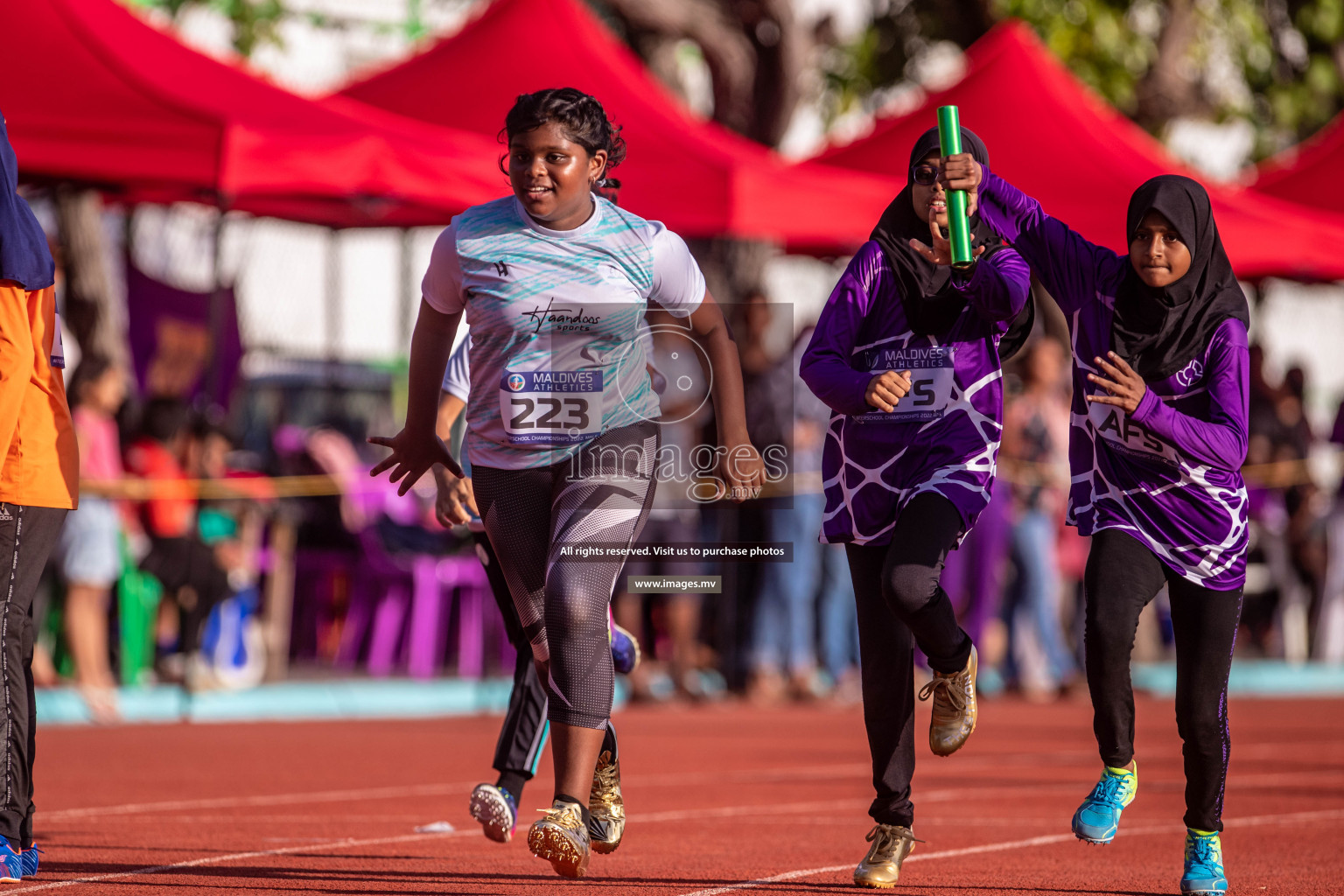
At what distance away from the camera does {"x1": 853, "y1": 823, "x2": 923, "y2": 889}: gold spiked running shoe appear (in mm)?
5773

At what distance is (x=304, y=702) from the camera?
13.2 meters

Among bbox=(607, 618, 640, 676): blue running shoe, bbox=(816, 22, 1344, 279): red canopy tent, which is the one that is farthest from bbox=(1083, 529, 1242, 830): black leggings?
bbox=(816, 22, 1344, 279): red canopy tent

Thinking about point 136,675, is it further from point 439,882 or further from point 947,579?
point 439,882

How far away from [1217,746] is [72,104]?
8.37m

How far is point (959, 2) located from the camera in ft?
62.8

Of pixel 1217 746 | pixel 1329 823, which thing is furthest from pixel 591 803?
pixel 1329 823

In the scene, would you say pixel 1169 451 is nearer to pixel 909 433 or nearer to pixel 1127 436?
pixel 1127 436

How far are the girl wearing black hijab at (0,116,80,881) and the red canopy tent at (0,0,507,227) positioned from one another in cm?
591

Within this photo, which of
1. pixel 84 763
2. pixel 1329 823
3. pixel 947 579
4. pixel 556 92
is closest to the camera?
pixel 556 92

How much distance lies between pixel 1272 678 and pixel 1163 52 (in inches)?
259

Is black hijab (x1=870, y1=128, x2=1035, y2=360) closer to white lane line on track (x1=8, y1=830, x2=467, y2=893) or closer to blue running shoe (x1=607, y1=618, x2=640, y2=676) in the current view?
blue running shoe (x1=607, y1=618, x2=640, y2=676)

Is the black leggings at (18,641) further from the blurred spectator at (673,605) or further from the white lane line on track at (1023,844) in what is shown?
the blurred spectator at (673,605)

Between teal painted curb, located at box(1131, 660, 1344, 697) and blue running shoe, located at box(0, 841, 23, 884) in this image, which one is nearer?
blue running shoe, located at box(0, 841, 23, 884)

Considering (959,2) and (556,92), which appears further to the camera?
(959,2)
